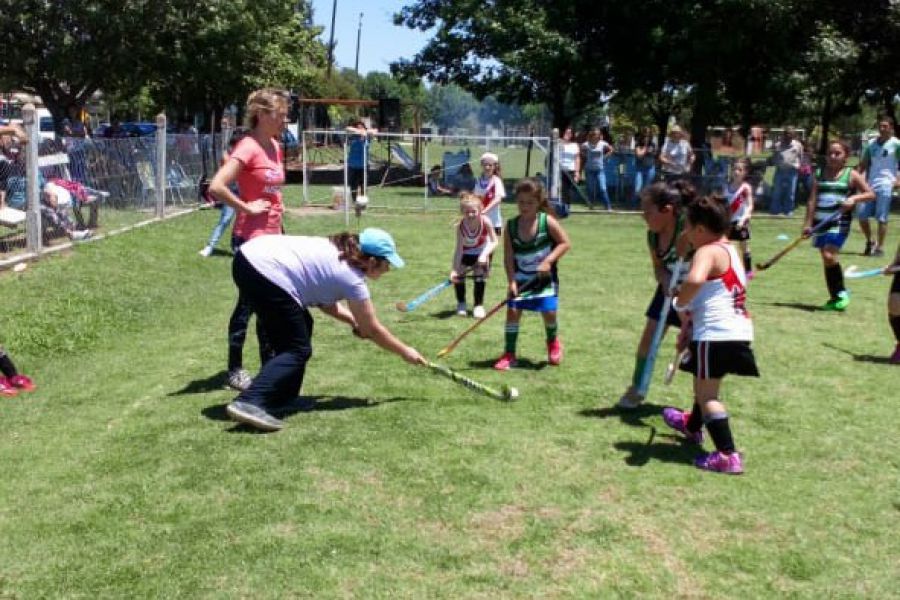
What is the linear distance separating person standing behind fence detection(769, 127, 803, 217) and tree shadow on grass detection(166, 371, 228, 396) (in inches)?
652

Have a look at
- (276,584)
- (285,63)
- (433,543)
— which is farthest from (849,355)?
(285,63)

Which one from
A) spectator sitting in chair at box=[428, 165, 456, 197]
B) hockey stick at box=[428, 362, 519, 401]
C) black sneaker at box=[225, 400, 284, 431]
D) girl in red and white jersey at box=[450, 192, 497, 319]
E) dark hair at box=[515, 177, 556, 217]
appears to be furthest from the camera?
spectator sitting in chair at box=[428, 165, 456, 197]

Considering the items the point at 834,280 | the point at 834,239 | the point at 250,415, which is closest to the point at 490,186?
the point at 834,239

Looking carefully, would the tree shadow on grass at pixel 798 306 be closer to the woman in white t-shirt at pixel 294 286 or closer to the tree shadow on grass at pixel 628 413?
the tree shadow on grass at pixel 628 413

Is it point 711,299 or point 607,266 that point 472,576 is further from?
point 607,266

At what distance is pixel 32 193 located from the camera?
428 inches

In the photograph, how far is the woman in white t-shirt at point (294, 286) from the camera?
5305 millimetres

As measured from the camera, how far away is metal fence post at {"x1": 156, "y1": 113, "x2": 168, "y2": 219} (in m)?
16.1

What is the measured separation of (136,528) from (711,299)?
9.92 ft

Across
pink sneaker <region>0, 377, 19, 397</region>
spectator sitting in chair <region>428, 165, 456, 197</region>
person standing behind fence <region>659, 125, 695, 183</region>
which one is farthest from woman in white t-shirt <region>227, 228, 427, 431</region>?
spectator sitting in chair <region>428, 165, 456, 197</region>

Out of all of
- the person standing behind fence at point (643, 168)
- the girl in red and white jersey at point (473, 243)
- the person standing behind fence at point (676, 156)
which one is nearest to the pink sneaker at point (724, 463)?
the girl in red and white jersey at point (473, 243)

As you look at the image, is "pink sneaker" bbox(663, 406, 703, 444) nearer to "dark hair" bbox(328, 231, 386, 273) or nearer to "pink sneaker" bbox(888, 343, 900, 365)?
"dark hair" bbox(328, 231, 386, 273)

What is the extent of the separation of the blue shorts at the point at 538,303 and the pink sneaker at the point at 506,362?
418 millimetres

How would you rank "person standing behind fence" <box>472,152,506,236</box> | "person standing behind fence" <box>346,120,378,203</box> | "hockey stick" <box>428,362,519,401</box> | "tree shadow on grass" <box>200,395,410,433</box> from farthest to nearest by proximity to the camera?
"person standing behind fence" <box>346,120,378,203</box>
"person standing behind fence" <box>472,152,506,236</box>
"hockey stick" <box>428,362,519,401</box>
"tree shadow on grass" <box>200,395,410,433</box>
